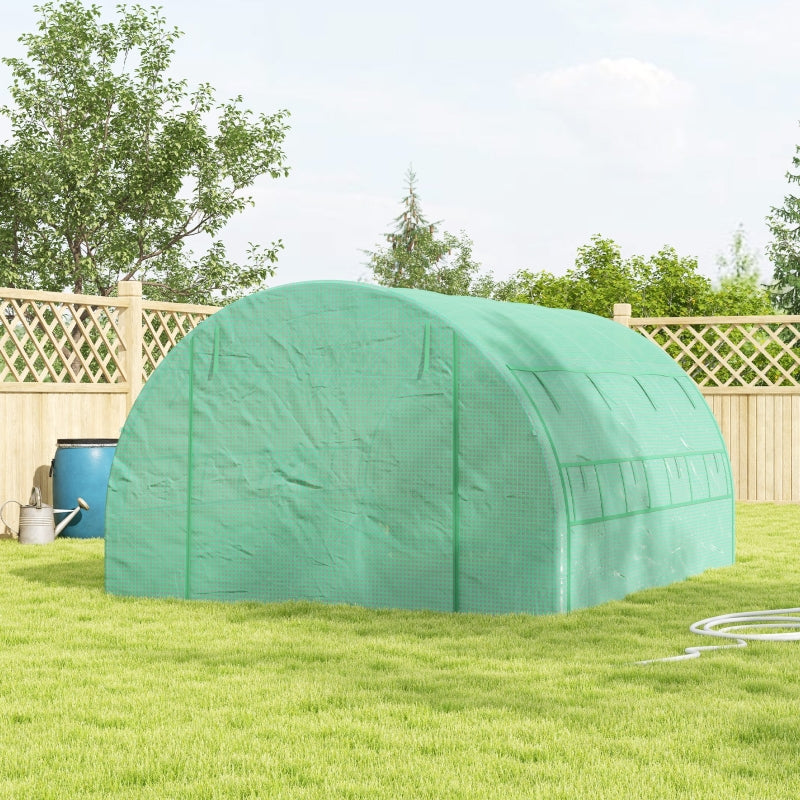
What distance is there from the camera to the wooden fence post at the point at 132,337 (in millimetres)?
12508

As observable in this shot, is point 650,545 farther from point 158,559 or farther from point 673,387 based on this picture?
point 158,559

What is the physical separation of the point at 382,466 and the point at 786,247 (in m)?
33.5

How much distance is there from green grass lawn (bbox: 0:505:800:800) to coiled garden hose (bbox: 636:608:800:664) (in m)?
0.08

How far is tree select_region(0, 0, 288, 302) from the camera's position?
760 inches

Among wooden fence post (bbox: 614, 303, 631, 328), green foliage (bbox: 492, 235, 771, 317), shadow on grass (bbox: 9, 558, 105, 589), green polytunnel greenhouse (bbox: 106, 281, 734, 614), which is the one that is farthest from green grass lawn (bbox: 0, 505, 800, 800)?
green foliage (bbox: 492, 235, 771, 317)

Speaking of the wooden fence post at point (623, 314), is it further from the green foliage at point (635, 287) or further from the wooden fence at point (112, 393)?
the green foliage at point (635, 287)

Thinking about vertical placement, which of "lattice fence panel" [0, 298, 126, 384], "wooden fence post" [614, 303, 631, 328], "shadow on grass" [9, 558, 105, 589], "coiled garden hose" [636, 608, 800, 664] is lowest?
"shadow on grass" [9, 558, 105, 589]

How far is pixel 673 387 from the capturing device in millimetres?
9359

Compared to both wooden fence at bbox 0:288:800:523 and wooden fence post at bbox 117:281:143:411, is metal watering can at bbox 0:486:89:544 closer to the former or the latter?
wooden fence at bbox 0:288:800:523

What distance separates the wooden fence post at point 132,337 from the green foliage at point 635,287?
1381 centimetres

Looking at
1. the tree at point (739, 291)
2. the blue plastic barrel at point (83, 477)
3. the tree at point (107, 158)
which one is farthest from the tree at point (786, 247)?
the blue plastic barrel at point (83, 477)

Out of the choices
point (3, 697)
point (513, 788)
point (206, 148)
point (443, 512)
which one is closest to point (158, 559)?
point (443, 512)

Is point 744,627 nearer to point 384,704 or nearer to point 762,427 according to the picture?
point 384,704

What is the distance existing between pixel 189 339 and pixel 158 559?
1.35 meters
